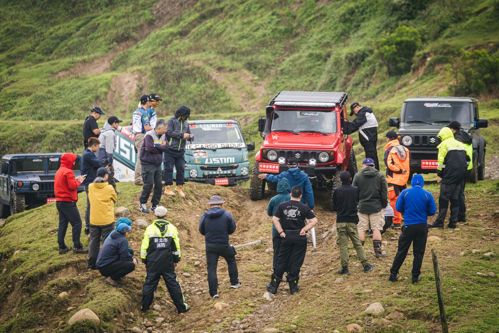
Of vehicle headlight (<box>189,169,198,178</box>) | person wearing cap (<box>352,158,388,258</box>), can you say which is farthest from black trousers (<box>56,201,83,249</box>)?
vehicle headlight (<box>189,169,198,178</box>)

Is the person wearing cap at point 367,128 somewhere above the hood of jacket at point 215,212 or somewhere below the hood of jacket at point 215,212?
above

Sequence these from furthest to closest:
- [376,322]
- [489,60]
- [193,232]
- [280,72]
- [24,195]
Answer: [280,72], [489,60], [24,195], [193,232], [376,322]

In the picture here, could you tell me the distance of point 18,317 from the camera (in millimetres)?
13172

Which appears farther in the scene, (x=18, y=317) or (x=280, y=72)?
(x=280, y=72)

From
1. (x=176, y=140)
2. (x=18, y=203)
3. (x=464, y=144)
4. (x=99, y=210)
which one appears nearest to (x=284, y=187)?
(x=99, y=210)

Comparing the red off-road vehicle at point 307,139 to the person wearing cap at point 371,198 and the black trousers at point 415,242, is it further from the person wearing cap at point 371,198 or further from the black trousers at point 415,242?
the black trousers at point 415,242

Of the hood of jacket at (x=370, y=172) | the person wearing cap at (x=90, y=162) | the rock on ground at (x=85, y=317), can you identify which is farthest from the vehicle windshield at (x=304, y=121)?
the rock on ground at (x=85, y=317)

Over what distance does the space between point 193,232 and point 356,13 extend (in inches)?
1359

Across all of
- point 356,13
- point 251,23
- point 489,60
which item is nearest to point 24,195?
point 489,60

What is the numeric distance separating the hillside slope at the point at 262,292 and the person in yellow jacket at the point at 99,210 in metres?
0.49

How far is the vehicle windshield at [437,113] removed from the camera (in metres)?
20.6

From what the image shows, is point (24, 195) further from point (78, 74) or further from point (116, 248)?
point (78, 74)

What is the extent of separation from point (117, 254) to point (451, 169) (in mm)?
6566

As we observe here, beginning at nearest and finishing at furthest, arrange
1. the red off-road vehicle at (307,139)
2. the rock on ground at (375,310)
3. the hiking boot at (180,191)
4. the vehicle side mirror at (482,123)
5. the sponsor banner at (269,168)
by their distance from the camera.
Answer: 1. the rock on ground at (375,310)
2. the red off-road vehicle at (307,139)
3. the sponsor banner at (269,168)
4. the hiking boot at (180,191)
5. the vehicle side mirror at (482,123)
